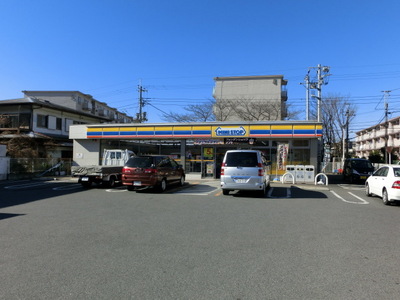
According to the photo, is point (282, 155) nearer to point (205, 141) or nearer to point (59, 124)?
point (205, 141)

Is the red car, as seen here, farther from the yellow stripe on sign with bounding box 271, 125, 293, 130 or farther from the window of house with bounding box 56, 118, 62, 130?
the window of house with bounding box 56, 118, 62, 130

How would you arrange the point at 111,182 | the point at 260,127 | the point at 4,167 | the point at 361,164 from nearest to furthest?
the point at 111,182 → the point at 260,127 → the point at 4,167 → the point at 361,164

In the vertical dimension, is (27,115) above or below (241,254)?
above

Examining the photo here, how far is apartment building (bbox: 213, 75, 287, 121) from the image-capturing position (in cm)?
4178

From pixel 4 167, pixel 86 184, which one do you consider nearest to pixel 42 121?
pixel 4 167

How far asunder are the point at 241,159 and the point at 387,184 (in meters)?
5.36

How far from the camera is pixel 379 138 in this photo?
2650 inches

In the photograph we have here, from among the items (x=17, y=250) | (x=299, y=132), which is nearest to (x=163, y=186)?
(x=17, y=250)

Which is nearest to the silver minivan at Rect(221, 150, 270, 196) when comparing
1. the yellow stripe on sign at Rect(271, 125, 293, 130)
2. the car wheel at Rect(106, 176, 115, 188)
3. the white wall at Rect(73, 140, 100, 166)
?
the car wheel at Rect(106, 176, 115, 188)

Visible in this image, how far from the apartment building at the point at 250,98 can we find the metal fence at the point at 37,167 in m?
24.0

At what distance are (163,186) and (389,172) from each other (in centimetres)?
934

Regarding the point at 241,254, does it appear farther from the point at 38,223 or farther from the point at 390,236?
the point at 38,223

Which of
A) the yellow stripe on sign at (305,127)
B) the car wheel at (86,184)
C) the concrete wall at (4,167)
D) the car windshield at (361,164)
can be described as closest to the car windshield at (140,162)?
the car wheel at (86,184)

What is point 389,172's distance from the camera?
432 inches
